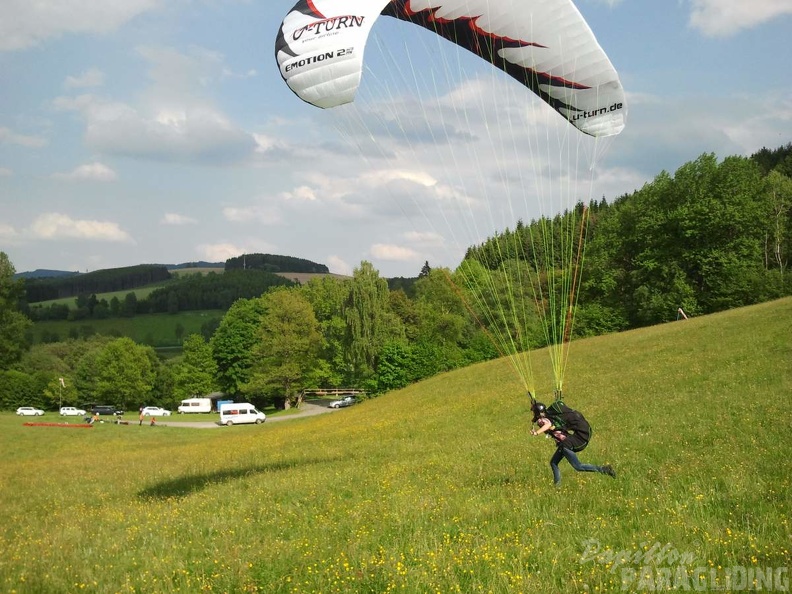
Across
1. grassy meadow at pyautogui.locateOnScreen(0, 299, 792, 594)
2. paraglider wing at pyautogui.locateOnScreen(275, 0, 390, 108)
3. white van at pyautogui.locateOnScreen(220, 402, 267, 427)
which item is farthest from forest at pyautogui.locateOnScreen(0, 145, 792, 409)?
paraglider wing at pyautogui.locateOnScreen(275, 0, 390, 108)

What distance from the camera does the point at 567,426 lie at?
386 inches

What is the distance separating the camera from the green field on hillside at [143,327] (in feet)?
484

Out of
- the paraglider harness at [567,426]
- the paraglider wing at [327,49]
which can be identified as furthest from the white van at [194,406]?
the paraglider harness at [567,426]

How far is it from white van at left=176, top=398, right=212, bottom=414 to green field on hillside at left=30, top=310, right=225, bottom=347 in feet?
231

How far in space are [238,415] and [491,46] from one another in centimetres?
4708

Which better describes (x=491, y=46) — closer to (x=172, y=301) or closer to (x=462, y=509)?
(x=462, y=509)

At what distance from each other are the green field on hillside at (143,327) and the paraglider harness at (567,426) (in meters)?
145

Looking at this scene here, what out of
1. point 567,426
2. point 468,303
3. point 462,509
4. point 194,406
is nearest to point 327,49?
point 567,426

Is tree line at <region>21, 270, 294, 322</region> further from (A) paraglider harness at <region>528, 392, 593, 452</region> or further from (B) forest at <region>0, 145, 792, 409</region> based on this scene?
(A) paraglider harness at <region>528, 392, 593, 452</region>

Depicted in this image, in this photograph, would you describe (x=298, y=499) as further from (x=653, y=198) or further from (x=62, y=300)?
(x=62, y=300)

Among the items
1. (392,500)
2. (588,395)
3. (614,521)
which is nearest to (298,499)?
(392,500)

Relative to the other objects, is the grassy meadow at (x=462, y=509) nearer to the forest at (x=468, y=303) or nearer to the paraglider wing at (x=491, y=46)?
the paraglider wing at (x=491, y=46)

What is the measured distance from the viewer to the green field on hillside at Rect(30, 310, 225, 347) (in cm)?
14738

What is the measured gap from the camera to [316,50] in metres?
10.6
